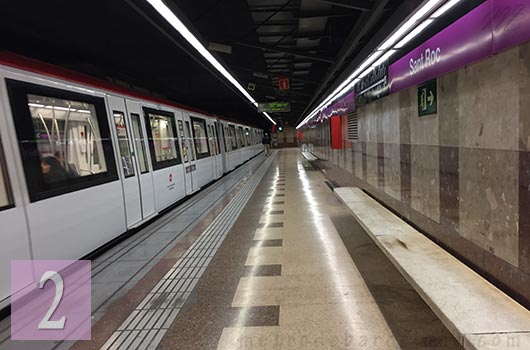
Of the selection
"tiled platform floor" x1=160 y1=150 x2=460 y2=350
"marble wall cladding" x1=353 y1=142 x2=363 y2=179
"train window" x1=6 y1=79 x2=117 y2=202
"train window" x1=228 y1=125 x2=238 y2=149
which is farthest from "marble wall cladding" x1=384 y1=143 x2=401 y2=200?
"train window" x1=228 y1=125 x2=238 y2=149

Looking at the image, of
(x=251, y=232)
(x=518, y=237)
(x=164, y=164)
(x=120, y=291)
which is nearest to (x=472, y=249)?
(x=518, y=237)

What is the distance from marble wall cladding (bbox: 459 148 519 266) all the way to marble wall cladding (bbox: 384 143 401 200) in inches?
84.9

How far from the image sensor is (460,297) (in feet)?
6.94

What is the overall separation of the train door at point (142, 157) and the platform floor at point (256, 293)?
0.43 metres

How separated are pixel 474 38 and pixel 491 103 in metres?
0.51

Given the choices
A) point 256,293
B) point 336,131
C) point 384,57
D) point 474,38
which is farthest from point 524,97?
point 336,131

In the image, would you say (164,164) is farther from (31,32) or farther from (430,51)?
(430,51)

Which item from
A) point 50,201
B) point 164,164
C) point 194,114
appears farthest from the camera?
point 194,114

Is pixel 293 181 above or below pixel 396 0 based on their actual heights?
below

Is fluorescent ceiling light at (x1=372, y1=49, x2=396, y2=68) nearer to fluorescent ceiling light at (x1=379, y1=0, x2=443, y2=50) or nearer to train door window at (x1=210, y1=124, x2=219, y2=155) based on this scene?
fluorescent ceiling light at (x1=379, y1=0, x2=443, y2=50)

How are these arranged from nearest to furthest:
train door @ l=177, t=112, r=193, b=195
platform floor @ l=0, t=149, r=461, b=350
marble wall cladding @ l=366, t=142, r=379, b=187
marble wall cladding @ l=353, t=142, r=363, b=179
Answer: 1. platform floor @ l=0, t=149, r=461, b=350
2. marble wall cladding @ l=366, t=142, r=379, b=187
3. train door @ l=177, t=112, r=193, b=195
4. marble wall cladding @ l=353, t=142, r=363, b=179

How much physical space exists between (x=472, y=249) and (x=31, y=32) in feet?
23.0

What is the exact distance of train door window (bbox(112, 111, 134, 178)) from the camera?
16.1 ft

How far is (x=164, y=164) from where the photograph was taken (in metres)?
6.54
